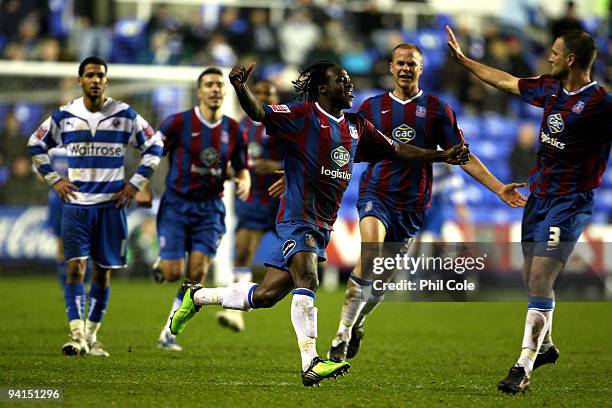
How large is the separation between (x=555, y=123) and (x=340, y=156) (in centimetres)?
152

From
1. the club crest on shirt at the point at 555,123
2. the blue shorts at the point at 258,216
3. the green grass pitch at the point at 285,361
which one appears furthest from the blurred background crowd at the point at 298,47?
the club crest on shirt at the point at 555,123

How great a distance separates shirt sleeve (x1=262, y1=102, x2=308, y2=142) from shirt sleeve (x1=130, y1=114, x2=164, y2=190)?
2363 millimetres

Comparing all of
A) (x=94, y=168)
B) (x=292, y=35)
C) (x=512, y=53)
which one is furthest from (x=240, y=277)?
(x=512, y=53)

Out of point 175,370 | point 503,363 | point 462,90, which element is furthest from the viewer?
point 462,90

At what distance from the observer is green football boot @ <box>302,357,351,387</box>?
21.3 ft

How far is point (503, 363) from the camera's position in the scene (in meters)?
8.77

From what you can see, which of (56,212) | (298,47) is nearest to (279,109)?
(56,212)

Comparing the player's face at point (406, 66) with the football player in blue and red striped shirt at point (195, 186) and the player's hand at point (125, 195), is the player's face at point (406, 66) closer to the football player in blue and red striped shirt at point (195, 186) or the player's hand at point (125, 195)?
the football player in blue and red striped shirt at point (195, 186)

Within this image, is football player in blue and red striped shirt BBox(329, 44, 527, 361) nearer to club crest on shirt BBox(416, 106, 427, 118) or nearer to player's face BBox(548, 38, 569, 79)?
club crest on shirt BBox(416, 106, 427, 118)

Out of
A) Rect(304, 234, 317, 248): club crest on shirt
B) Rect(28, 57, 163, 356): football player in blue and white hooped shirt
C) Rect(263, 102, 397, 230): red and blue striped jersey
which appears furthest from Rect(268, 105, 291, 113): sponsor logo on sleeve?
Rect(28, 57, 163, 356): football player in blue and white hooped shirt

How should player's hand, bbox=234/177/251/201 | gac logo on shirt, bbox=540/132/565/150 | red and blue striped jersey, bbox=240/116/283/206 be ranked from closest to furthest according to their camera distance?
1. gac logo on shirt, bbox=540/132/565/150
2. player's hand, bbox=234/177/251/201
3. red and blue striped jersey, bbox=240/116/283/206

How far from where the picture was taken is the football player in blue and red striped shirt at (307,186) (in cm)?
675

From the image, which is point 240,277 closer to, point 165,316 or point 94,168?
point 165,316

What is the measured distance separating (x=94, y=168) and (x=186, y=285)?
1604 mm
